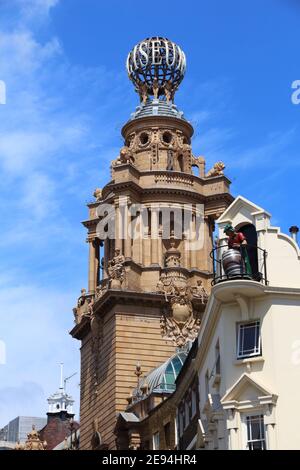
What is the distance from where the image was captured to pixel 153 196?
10912cm

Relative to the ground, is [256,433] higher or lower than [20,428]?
lower

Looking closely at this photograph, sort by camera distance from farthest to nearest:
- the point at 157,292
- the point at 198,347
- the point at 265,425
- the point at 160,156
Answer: the point at 160,156
the point at 157,292
the point at 198,347
the point at 265,425

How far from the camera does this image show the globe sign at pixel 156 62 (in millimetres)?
118125

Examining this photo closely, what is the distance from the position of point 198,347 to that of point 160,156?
55.7 m

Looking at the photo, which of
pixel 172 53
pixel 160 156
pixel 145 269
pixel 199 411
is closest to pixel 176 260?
pixel 145 269

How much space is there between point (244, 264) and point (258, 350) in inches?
165

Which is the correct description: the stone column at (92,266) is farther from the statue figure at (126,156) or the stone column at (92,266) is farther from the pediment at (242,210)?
the pediment at (242,210)

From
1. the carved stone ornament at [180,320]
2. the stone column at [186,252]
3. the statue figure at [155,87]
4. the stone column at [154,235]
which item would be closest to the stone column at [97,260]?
the stone column at [154,235]

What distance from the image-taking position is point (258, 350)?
49.4 meters

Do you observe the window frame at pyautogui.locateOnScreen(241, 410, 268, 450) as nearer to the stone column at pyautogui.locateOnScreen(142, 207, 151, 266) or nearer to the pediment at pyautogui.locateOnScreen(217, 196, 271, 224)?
the pediment at pyautogui.locateOnScreen(217, 196, 271, 224)

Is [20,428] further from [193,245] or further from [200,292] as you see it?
[200,292]

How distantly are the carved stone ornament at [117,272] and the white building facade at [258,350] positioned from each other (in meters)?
48.5

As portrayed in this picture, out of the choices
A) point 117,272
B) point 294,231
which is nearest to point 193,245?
point 117,272

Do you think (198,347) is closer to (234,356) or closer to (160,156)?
(234,356)
